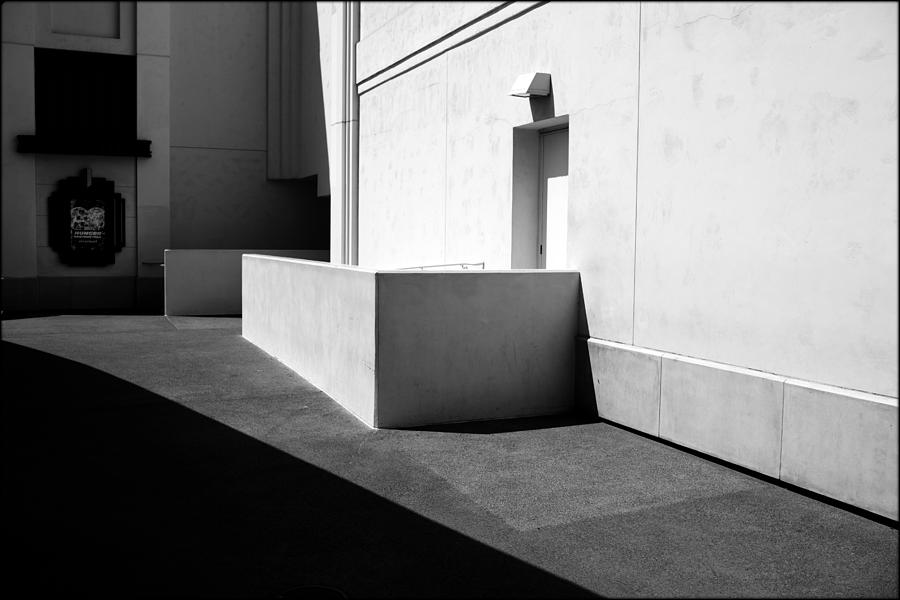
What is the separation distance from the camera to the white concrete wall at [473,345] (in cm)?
773

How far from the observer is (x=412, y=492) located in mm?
5734

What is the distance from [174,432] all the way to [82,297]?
605 inches

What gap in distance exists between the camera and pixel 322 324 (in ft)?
31.5

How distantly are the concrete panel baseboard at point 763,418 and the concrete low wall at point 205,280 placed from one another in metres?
12.9

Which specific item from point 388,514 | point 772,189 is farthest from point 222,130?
point 388,514

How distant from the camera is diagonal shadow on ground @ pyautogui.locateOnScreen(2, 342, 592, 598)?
164 inches

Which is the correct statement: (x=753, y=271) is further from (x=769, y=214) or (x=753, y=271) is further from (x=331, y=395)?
(x=331, y=395)

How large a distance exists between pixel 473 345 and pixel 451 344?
23 centimetres

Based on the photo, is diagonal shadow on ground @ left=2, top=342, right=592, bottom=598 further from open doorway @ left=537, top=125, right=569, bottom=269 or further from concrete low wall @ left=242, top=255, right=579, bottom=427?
open doorway @ left=537, top=125, right=569, bottom=269

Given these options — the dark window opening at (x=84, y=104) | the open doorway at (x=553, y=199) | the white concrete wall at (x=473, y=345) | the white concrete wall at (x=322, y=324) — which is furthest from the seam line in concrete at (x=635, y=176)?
the dark window opening at (x=84, y=104)

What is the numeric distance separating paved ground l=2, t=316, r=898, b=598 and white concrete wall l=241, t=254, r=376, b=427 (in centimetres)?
46

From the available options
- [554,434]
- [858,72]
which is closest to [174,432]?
[554,434]

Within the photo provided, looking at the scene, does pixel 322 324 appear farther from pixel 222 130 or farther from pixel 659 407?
pixel 222 130

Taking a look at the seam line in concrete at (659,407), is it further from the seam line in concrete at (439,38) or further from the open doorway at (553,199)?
the seam line in concrete at (439,38)
